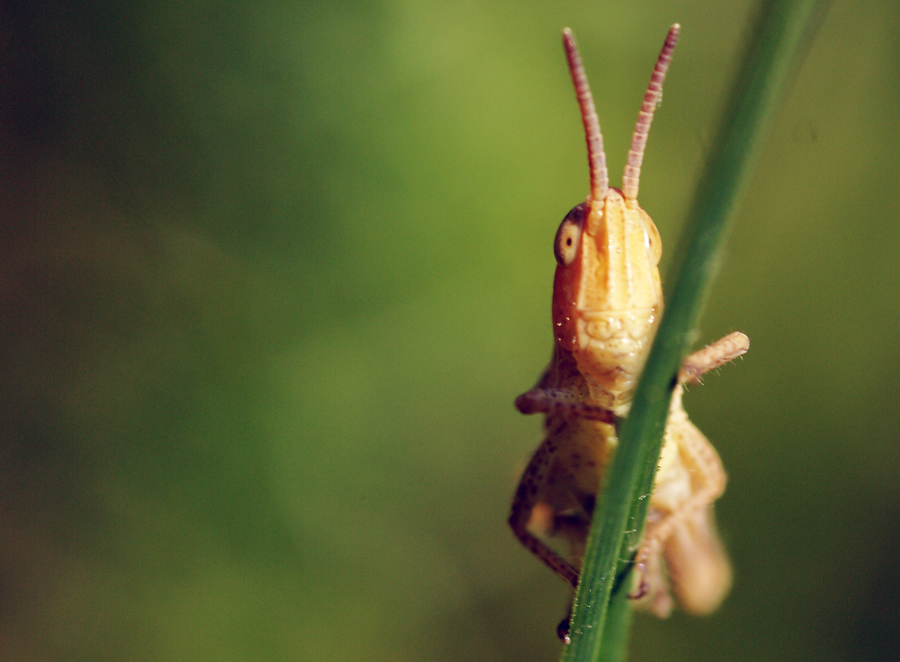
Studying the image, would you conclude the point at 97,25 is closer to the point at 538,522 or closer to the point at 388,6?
the point at 388,6

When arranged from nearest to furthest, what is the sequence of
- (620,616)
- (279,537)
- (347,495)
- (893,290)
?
(620,616), (893,290), (279,537), (347,495)

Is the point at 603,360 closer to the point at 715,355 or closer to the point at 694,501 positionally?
the point at 715,355

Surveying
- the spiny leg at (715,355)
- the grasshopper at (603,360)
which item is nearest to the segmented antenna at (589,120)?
the grasshopper at (603,360)

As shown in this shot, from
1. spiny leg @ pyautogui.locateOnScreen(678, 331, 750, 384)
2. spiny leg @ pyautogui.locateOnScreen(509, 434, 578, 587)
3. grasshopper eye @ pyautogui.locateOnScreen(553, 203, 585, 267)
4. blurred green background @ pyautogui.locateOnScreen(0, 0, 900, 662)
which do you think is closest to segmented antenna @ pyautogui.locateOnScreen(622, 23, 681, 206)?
grasshopper eye @ pyautogui.locateOnScreen(553, 203, 585, 267)

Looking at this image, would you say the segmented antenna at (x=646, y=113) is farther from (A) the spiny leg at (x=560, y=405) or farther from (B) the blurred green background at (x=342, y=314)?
(B) the blurred green background at (x=342, y=314)

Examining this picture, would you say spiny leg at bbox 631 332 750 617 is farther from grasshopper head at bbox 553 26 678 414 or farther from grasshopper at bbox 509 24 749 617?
grasshopper head at bbox 553 26 678 414

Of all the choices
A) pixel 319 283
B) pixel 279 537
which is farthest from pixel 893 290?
pixel 279 537

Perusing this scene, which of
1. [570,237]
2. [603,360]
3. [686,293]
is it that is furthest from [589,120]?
[686,293]
